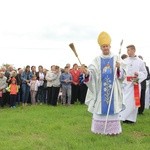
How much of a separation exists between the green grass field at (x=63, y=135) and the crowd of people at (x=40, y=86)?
4.69m

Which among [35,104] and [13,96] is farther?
[35,104]

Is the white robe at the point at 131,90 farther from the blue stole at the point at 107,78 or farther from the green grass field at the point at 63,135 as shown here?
the blue stole at the point at 107,78

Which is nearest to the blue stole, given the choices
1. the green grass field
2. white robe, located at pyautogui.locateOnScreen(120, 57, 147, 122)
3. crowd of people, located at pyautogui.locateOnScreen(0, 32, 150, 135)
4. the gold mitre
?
crowd of people, located at pyautogui.locateOnScreen(0, 32, 150, 135)

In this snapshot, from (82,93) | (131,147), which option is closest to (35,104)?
(82,93)

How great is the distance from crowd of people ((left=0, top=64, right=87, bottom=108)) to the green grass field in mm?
4695

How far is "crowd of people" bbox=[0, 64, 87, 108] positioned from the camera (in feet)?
57.1

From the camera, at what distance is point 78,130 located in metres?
10.2

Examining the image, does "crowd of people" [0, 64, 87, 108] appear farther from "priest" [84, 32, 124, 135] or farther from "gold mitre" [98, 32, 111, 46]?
"gold mitre" [98, 32, 111, 46]

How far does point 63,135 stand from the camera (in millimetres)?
9367

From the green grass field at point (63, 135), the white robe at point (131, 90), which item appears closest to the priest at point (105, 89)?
the green grass field at point (63, 135)

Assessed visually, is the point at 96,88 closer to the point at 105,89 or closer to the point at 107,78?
the point at 105,89

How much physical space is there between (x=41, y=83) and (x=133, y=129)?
9172 mm

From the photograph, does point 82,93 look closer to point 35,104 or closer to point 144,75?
point 35,104

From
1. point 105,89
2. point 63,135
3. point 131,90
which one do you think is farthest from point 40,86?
point 63,135
